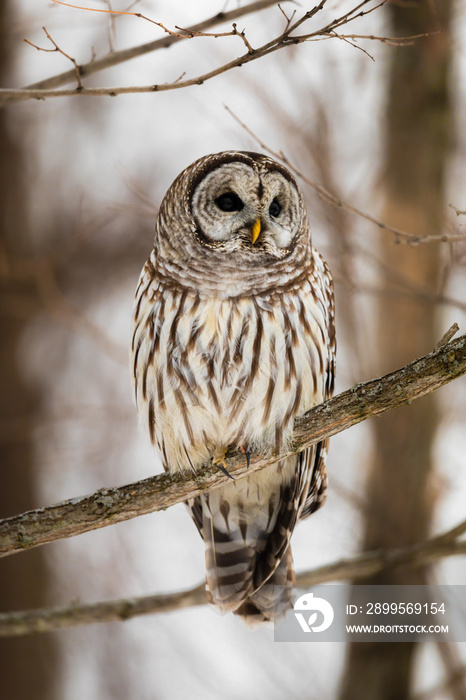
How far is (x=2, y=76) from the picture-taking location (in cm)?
739

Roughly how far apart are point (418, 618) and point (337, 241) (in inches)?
114

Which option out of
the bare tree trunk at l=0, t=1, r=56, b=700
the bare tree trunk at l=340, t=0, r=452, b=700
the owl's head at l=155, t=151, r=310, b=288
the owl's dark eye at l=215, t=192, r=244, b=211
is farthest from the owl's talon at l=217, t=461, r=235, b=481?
the bare tree trunk at l=0, t=1, r=56, b=700

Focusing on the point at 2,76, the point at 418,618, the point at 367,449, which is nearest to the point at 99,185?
the point at 2,76

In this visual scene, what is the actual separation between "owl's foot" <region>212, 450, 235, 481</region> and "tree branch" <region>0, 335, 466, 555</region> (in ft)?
0.07

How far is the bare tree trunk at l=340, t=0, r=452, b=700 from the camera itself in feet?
19.8

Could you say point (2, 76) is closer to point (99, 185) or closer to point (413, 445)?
point (99, 185)

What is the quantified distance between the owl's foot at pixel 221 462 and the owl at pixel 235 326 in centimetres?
1

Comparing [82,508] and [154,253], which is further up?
[154,253]

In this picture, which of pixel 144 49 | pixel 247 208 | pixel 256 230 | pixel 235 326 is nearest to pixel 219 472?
pixel 235 326

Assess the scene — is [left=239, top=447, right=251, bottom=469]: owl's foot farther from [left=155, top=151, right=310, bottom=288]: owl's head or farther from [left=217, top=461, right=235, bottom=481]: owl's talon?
[left=155, top=151, right=310, bottom=288]: owl's head

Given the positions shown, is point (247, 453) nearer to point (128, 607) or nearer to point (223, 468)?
point (223, 468)

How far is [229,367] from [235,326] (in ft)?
0.67

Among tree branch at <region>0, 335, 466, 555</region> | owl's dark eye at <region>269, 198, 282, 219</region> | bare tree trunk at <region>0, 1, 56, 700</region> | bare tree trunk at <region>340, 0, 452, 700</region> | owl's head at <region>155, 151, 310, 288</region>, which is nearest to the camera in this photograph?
tree branch at <region>0, 335, 466, 555</region>

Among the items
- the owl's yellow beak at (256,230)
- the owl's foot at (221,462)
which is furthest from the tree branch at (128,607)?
the owl's yellow beak at (256,230)
